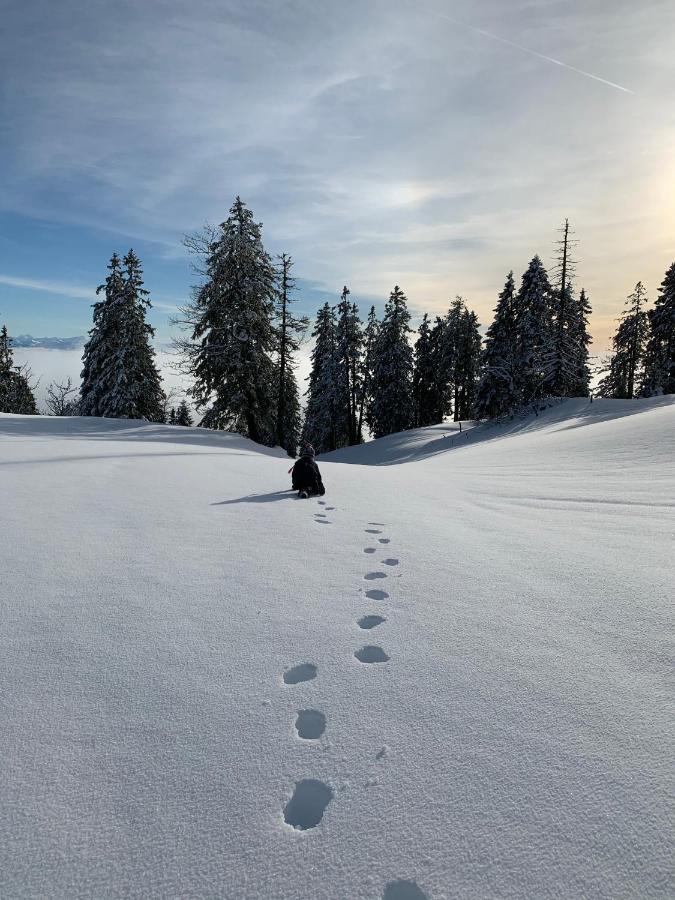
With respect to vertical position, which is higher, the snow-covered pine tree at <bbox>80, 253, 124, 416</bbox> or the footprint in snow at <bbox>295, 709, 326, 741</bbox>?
the snow-covered pine tree at <bbox>80, 253, 124, 416</bbox>

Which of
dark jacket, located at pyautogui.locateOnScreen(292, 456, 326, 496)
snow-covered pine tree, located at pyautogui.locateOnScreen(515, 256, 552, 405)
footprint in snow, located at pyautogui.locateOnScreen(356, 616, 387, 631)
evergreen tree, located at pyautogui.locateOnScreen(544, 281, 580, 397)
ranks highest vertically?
snow-covered pine tree, located at pyautogui.locateOnScreen(515, 256, 552, 405)

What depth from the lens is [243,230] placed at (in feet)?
65.3

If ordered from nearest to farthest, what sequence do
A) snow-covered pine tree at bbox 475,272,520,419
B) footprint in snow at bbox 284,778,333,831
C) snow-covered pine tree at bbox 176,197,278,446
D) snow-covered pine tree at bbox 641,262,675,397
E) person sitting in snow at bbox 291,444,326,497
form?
1. footprint in snow at bbox 284,778,333,831
2. person sitting in snow at bbox 291,444,326,497
3. snow-covered pine tree at bbox 176,197,278,446
4. snow-covered pine tree at bbox 475,272,520,419
5. snow-covered pine tree at bbox 641,262,675,397

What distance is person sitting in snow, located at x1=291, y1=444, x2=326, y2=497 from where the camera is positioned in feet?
21.9

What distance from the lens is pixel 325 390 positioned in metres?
35.4

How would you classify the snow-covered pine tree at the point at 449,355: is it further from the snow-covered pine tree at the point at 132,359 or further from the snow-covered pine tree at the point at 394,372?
the snow-covered pine tree at the point at 132,359

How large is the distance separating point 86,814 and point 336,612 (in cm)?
170

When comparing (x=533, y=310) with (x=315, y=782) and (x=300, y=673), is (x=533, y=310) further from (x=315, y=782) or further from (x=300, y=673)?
(x=315, y=782)

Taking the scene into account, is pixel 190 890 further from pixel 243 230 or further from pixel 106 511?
pixel 243 230

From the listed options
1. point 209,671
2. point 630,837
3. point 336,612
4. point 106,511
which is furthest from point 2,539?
point 630,837

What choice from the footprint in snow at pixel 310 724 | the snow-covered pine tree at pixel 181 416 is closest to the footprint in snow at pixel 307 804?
the footprint in snow at pixel 310 724

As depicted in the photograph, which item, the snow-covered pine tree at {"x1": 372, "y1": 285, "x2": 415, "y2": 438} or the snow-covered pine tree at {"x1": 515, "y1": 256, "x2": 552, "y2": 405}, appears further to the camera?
the snow-covered pine tree at {"x1": 372, "y1": 285, "x2": 415, "y2": 438}

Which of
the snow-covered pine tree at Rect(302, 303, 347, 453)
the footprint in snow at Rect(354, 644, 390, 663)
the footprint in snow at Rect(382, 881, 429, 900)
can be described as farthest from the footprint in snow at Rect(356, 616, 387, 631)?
the snow-covered pine tree at Rect(302, 303, 347, 453)

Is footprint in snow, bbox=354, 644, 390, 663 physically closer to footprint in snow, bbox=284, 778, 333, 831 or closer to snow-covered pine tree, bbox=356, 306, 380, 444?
footprint in snow, bbox=284, 778, 333, 831
